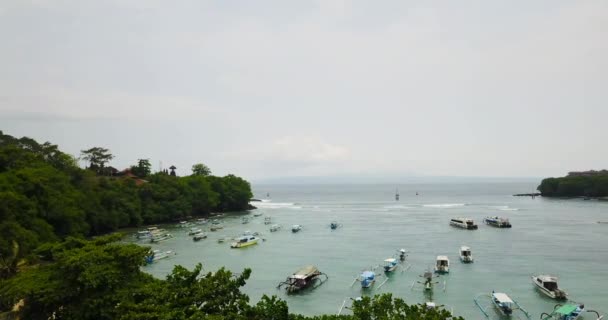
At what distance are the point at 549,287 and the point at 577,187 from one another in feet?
412

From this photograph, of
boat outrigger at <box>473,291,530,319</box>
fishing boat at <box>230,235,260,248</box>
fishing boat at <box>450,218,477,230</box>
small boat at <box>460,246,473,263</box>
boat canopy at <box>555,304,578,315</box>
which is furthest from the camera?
fishing boat at <box>450,218,477,230</box>

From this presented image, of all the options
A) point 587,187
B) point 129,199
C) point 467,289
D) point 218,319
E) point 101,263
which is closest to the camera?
point 218,319

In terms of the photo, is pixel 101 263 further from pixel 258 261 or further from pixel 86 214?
pixel 86 214

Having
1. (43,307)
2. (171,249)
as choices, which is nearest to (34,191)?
(171,249)

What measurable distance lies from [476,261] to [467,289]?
11.8 m

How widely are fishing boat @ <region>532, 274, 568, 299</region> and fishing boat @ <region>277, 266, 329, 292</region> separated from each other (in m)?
17.3

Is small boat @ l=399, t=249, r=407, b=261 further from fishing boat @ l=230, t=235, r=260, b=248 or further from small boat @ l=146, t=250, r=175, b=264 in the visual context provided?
small boat @ l=146, t=250, r=175, b=264

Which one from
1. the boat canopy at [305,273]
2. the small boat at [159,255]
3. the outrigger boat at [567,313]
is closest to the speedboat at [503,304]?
the outrigger boat at [567,313]

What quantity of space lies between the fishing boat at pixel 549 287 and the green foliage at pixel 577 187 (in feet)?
379

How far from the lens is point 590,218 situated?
264ft

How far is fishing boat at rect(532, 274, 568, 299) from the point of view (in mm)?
32906

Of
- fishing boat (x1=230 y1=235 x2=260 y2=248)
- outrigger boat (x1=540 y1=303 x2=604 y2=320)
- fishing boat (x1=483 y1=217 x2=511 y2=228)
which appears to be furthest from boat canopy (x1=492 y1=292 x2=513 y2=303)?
fishing boat (x1=483 y1=217 x2=511 y2=228)

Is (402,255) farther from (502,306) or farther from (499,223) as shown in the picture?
(499,223)

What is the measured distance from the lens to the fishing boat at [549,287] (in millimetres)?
32906
